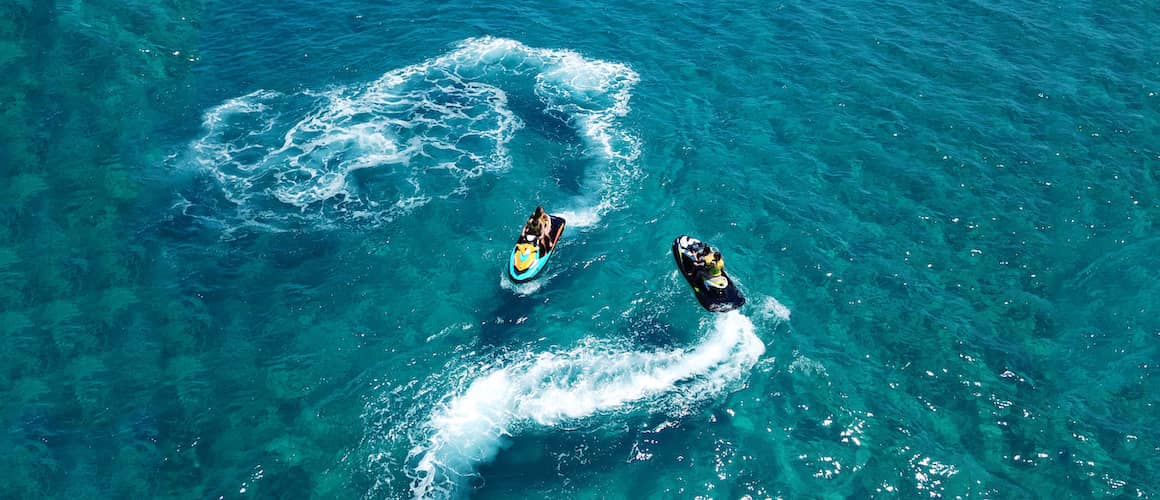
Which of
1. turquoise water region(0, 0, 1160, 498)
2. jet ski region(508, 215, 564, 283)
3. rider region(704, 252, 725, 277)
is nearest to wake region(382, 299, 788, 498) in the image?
turquoise water region(0, 0, 1160, 498)

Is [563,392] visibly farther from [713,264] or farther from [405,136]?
[405,136]

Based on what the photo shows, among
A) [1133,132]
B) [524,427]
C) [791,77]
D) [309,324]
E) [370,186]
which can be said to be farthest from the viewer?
[791,77]

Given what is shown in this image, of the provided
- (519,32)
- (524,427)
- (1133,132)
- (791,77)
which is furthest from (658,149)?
(1133,132)

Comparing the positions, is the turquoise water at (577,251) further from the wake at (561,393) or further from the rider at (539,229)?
the rider at (539,229)

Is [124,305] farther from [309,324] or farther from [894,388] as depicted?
[894,388]

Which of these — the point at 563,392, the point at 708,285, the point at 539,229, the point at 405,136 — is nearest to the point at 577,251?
the point at 539,229
